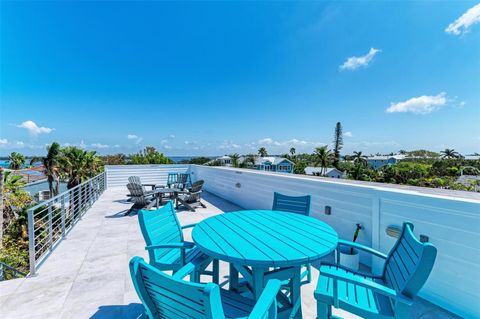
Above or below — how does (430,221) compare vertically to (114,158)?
below

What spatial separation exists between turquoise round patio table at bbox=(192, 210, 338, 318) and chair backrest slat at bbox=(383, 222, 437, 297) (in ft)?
1.39

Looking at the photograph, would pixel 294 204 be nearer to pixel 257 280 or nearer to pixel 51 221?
pixel 257 280

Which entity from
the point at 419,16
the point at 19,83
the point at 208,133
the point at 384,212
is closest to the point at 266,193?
the point at 384,212

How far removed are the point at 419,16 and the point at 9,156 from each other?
39.6 meters

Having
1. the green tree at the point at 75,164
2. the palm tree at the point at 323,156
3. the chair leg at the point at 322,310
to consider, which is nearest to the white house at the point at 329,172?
the palm tree at the point at 323,156

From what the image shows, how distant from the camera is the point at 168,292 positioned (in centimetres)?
93

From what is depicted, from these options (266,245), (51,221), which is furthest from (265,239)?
(51,221)

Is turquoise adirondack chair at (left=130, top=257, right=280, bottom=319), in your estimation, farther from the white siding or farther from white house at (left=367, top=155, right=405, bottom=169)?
white house at (left=367, top=155, right=405, bottom=169)

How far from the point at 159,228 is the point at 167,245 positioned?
0.35 metres

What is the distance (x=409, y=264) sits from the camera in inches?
54.4

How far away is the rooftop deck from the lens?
81.4 inches

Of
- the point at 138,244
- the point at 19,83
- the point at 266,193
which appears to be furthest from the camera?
the point at 19,83

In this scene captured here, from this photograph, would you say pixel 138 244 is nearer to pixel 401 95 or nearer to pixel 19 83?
pixel 19 83

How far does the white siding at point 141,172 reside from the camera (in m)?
11.0
